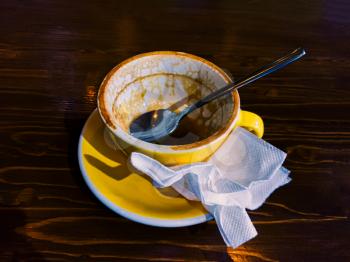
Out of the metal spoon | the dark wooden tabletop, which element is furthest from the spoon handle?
the dark wooden tabletop

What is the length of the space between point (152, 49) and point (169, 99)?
0.58ft

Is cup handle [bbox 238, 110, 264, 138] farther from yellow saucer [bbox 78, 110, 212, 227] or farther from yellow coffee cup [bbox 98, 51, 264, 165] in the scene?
yellow saucer [bbox 78, 110, 212, 227]

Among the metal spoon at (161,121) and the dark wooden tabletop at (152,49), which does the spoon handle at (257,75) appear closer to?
the metal spoon at (161,121)

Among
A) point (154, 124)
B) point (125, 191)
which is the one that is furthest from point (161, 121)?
point (125, 191)

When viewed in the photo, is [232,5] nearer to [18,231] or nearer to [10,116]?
[10,116]

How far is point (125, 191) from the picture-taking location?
47cm

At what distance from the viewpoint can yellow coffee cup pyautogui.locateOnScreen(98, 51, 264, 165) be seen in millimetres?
451

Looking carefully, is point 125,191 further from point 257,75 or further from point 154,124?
point 257,75

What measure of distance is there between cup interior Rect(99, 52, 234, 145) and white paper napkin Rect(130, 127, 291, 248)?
0.05 metres

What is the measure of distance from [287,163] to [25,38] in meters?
0.56

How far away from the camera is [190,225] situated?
45 centimetres

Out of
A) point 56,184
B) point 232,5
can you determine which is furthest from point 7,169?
point 232,5

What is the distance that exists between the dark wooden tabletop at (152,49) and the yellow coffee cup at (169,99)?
0.28ft

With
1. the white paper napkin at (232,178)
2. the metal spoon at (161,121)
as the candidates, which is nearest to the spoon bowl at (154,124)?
the metal spoon at (161,121)
